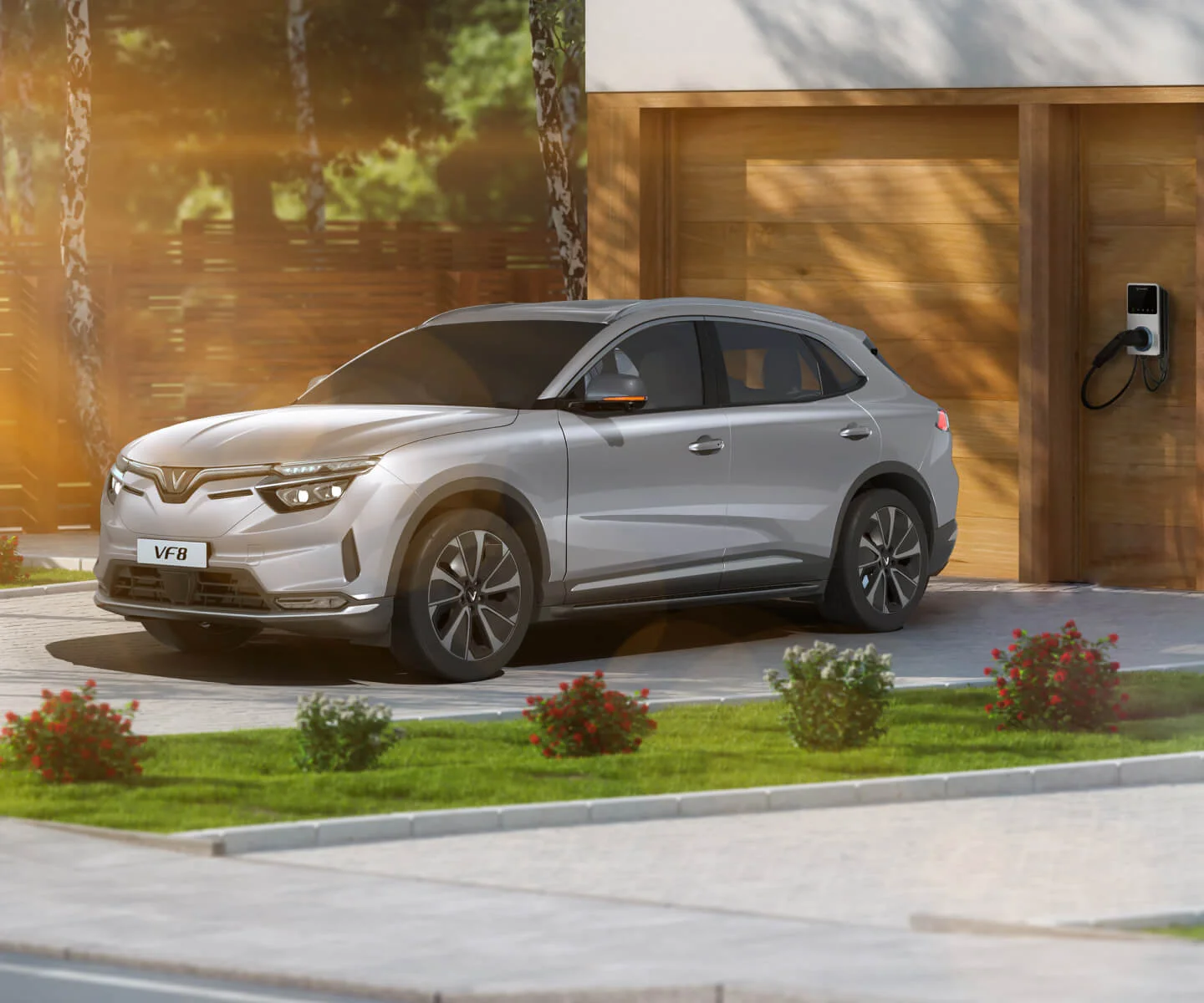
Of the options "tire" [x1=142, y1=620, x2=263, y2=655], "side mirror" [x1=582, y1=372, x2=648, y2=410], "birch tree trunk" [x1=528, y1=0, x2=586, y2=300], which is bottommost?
"tire" [x1=142, y1=620, x2=263, y2=655]

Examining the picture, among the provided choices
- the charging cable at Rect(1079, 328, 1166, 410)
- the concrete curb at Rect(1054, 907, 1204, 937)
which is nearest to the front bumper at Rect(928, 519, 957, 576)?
the charging cable at Rect(1079, 328, 1166, 410)

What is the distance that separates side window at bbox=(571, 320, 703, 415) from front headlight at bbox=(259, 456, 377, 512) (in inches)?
70.5

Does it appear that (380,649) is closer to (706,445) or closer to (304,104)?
(706,445)

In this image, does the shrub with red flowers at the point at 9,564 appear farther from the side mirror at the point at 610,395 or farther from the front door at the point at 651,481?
the side mirror at the point at 610,395

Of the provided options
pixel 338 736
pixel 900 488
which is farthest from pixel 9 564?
pixel 338 736

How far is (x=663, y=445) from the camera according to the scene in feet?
45.1

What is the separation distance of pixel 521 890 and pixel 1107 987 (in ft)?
6.79

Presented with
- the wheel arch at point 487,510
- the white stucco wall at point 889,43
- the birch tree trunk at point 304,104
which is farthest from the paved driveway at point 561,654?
the birch tree trunk at point 304,104

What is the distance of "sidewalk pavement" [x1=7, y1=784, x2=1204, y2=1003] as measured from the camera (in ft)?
23.5

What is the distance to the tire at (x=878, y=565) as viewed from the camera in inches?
581

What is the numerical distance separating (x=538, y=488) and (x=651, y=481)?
0.76 m

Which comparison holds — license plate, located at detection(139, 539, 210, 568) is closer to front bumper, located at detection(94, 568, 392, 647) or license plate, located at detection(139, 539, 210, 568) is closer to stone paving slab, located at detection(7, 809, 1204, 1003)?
front bumper, located at detection(94, 568, 392, 647)

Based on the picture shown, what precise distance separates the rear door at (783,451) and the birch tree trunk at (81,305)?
8.58m

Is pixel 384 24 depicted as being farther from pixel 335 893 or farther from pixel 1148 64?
pixel 335 893
